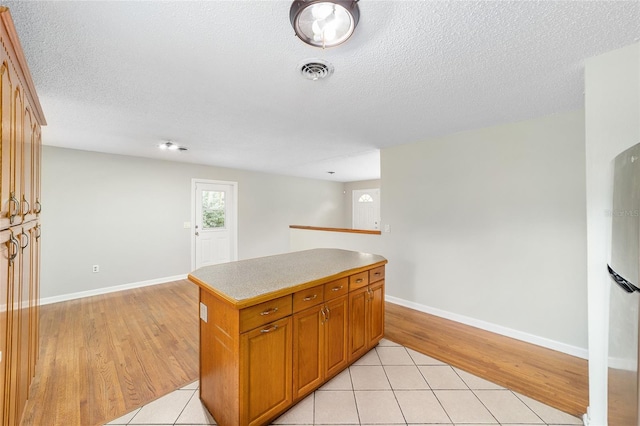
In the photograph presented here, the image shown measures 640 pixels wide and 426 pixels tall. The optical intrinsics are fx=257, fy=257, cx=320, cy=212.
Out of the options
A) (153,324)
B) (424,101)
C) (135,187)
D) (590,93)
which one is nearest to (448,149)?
(424,101)

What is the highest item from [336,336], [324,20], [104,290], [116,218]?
[324,20]

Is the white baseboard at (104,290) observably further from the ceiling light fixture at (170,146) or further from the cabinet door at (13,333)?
the cabinet door at (13,333)

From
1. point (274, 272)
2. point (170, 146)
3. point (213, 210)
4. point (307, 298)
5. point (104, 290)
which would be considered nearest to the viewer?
point (307, 298)

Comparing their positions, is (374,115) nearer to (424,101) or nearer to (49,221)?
(424,101)

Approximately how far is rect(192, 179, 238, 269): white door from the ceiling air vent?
406cm

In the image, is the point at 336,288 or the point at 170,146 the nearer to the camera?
the point at 336,288

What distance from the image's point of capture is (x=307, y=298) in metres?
1.74

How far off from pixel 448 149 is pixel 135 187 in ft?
15.9

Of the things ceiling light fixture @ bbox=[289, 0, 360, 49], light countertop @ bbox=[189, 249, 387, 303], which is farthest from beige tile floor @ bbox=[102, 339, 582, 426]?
ceiling light fixture @ bbox=[289, 0, 360, 49]

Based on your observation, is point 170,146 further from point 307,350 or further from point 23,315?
point 307,350

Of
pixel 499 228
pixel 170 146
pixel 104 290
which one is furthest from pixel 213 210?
pixel 499 228

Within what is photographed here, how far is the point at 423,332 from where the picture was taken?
9.18 ft

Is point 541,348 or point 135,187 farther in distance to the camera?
point 135,187

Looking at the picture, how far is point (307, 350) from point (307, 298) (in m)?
0.36
